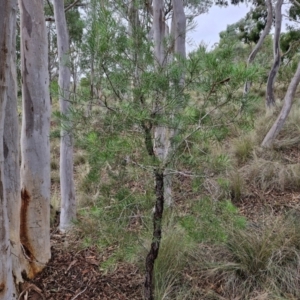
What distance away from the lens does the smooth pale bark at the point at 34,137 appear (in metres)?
2.62

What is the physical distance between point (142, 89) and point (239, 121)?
63cm

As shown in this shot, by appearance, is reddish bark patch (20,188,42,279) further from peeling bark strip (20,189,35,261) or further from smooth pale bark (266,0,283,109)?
smooth pale bark (266,0,283,109)

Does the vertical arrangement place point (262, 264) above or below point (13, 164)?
below

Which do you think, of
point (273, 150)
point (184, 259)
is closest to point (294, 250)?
point (184, 259)

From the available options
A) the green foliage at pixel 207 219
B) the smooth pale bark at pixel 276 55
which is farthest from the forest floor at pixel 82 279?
the smooth pale bark at pixel 276 55

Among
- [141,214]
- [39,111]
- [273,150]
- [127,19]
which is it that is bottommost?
[141,214]

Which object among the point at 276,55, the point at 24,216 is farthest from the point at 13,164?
the point at 276,55

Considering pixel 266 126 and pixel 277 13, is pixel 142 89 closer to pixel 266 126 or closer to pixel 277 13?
pixel 266 126

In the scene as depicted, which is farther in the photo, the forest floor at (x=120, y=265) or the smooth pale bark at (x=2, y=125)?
the forest floor at (x=120, y=265)

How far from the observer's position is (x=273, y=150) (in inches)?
227

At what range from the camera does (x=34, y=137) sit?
105 inches

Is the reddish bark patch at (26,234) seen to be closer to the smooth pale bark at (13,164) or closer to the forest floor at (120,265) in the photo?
the forest floor at (120,265)

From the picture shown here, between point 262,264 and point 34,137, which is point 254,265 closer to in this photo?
point 262,264

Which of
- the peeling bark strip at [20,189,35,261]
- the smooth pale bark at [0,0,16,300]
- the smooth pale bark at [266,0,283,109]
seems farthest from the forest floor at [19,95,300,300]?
the smooth pale bark at [266,0,283,109]
